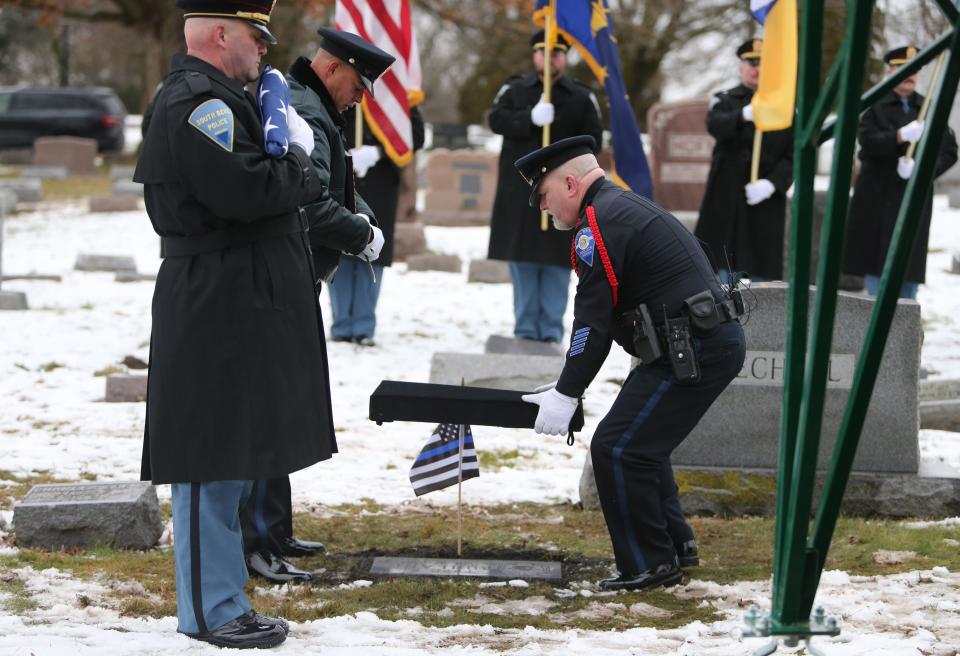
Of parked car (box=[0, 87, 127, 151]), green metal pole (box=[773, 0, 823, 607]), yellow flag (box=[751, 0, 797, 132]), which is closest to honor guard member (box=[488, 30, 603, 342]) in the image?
yellow flag (box=[751, 0, 797, 132])

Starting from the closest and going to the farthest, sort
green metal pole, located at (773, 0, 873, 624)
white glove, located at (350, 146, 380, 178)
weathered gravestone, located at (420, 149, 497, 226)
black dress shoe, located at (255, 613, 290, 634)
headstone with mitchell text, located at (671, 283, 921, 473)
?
green metal pole, located at (773, 0, 873, 624) → black dress shoe, located at (255, 613, 290, 634) → headstone with mitchell text, located at (671, 283, 921, 473) → white glove, located at (350, 146, 380, 178) → weathered gravestone, located at (420, 149, 497, 226)

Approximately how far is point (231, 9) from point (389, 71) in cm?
556

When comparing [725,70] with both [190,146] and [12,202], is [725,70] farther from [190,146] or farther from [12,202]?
[190,146]

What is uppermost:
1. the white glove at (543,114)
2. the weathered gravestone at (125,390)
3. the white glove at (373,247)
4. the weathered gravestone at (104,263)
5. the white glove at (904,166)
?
the white glove at (543,114)

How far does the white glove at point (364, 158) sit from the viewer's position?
930 cm

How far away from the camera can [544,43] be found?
966cm

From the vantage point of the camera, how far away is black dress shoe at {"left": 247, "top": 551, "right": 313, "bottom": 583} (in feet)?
16.0

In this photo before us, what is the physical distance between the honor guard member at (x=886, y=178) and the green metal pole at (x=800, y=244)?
689cm

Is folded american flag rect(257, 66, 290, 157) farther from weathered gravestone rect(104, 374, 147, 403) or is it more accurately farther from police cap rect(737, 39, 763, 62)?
police cap rect(737, 39, 763, 62)

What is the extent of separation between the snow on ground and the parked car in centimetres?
1790

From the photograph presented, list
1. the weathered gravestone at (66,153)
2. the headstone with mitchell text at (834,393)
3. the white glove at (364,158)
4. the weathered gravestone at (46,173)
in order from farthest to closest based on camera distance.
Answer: the weathered gravestone at (66,153), the weathered gravestone at (46,173), the white glove at (364,158), the headstone with mitchell text at (834,393)

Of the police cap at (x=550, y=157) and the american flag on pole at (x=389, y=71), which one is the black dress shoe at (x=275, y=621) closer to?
the police cap at (x=550, y=157)

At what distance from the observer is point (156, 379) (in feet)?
13.4

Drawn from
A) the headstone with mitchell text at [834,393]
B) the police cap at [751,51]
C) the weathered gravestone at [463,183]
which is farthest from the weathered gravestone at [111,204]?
the headstone with mitchell text at [834,393]
